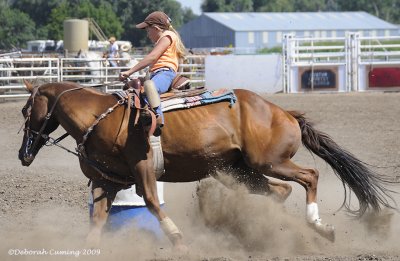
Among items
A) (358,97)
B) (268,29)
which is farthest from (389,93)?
(268,29)

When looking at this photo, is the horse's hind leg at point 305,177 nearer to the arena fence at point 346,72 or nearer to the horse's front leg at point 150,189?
the horse's front leg at point 150,189

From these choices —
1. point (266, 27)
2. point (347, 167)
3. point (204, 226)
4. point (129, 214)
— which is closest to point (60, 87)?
point (129, 214)

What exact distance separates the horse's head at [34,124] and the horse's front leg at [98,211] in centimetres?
63

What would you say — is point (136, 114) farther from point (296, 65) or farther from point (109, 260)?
point (296, 65)

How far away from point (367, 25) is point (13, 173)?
7329cm

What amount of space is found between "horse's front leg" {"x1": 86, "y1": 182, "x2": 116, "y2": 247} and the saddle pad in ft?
2.97

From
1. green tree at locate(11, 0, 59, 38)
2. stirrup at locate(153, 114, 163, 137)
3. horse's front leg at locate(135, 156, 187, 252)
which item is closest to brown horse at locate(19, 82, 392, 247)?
horse's front leg at locate(135, 156, 187, 252)

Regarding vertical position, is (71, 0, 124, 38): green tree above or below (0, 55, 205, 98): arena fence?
above

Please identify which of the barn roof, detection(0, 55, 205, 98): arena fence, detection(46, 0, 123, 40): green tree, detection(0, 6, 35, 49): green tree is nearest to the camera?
detection(0, 55, 205, 98): arena fence

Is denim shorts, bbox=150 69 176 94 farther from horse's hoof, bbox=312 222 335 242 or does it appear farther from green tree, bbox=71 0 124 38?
green tree, bbox=71 0 124 38

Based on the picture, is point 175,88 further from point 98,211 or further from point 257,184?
point 98,211

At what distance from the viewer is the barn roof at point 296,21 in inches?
2923

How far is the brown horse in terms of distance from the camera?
21.6 ft

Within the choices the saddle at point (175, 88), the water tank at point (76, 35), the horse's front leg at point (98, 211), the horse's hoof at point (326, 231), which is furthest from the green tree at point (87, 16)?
the horse's hoof at point (326, 231)
